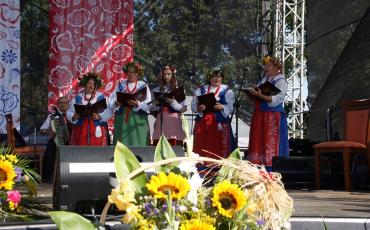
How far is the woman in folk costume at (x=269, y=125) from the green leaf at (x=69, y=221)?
437 centimetres

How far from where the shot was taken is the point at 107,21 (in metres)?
8.54

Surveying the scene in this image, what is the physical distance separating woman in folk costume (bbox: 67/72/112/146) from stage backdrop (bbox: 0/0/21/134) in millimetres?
2049

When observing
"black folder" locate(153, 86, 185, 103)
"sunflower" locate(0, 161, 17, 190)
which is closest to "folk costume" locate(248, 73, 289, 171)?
"black folder" locate(153, 86, 185, 103)

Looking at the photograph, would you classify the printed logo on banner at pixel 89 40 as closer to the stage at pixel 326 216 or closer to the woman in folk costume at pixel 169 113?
the woman in folk costume at pixel 169 113

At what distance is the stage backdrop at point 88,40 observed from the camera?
8.38 metres

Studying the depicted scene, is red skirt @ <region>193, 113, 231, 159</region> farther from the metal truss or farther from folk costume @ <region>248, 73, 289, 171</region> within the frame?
the metal truss

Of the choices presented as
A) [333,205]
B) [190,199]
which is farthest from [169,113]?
[190,199]

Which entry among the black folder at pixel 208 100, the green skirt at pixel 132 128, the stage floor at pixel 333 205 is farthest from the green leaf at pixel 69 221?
the green skirt at pixel 132 128

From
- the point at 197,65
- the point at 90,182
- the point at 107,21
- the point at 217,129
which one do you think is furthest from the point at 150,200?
the point at 197,65

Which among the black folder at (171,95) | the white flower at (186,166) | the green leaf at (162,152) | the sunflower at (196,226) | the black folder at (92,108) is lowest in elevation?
the sunflower at (196,226)

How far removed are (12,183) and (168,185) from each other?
94 cm

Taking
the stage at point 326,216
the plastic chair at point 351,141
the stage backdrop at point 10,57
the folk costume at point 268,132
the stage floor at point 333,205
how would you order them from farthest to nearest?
the stage backdrop at point 10,57 < the folk costume at point 268,132 < the plastic chair at point 351,141 < the stage floor at point 333,205 < the stage at point 326,216

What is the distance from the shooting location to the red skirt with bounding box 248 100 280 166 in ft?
19.1

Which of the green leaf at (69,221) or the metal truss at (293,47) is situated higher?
the metal truss at (293,47)
